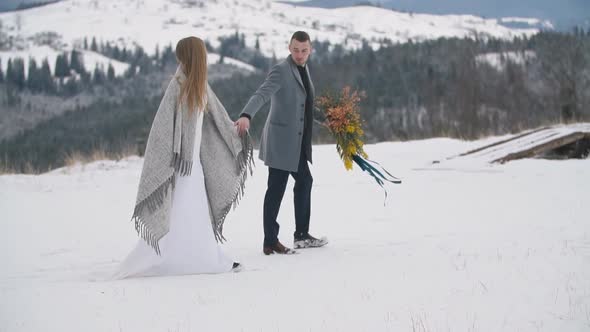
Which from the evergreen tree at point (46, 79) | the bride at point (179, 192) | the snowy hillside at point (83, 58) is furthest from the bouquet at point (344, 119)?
the snowy hillside at point (83, 58)

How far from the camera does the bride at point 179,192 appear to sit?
4.43m

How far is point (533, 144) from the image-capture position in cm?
1153

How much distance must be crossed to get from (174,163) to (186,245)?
0.63m

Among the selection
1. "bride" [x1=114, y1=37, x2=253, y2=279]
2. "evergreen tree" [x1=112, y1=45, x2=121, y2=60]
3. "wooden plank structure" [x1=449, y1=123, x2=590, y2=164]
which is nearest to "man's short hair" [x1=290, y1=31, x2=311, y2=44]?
"bride" [x1=114, y1=37, x2=253, y2=279]

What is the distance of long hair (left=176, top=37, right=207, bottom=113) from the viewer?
450cm

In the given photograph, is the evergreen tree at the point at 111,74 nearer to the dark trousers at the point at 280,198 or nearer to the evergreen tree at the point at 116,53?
the evergreen tree at the point at 116,53

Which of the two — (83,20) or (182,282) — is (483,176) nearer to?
(182,282)

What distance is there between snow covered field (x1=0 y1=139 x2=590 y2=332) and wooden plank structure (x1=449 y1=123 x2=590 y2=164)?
160 centimetres

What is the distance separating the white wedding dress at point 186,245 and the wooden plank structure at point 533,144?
770 centimetres

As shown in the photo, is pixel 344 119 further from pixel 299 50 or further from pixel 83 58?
pixel 83 58

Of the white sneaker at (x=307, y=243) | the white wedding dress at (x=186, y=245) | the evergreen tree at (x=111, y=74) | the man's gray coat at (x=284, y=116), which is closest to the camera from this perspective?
the white wedding dress at (x=186, y=245)

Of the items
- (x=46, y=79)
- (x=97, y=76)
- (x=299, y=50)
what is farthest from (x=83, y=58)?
(x=299, y=50)

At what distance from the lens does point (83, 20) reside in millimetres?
182250

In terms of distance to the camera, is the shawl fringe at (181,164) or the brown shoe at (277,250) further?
the brown shoe at (277,250)
